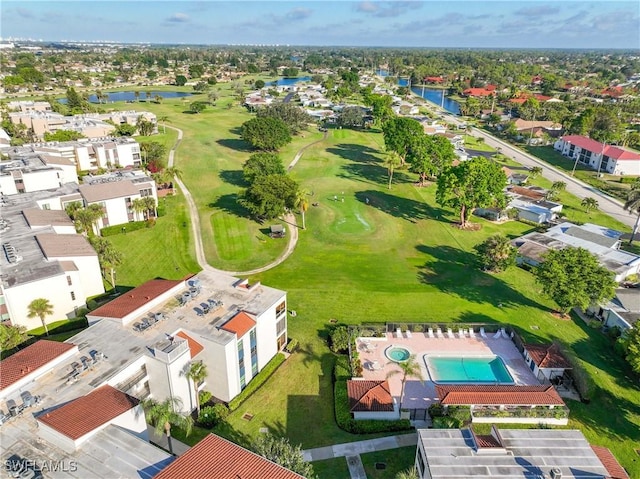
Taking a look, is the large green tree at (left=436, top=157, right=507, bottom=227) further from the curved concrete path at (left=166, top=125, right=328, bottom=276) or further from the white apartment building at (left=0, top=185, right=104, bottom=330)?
the white apartment building at (left=0, top=185, right=104, bottom=330)

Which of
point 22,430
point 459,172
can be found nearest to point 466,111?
point 459,172

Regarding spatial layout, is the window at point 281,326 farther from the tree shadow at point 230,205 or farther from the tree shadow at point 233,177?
the tree shadow at point 233,177

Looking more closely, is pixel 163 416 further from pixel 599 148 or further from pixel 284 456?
pixel 599 148

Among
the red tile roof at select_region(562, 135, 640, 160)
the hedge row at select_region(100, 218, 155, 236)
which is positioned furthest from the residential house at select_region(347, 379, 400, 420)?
the red tile roof at select_region(562, 135, 640, 160)

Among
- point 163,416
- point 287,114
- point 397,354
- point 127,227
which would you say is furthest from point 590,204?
point 287,114

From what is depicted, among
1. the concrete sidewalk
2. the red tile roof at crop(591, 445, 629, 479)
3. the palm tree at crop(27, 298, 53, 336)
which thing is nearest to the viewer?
the red tile roof at crop(591, 445, 629, 479)

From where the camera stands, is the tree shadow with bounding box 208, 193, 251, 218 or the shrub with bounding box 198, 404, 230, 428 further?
the tree shadow with bounding box 208, 193, 251, 218

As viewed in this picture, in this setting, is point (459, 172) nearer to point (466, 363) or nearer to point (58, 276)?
point (466, 363)
